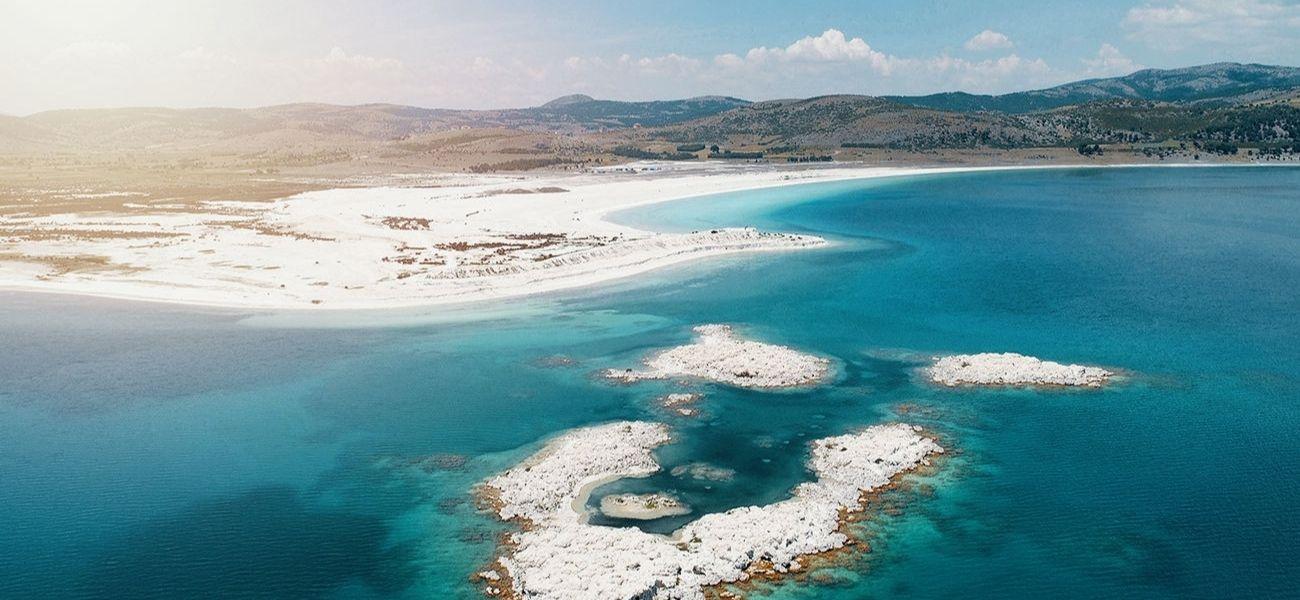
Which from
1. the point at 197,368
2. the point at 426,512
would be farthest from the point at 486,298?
the point at 426,512

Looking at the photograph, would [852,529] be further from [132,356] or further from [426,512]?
[132,356]

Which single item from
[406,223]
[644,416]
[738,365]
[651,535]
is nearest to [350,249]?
[406,223]

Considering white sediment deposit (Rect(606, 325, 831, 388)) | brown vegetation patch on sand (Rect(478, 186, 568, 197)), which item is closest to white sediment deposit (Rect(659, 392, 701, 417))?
white sediment deposit (Rect(606, 325, 831, 388))

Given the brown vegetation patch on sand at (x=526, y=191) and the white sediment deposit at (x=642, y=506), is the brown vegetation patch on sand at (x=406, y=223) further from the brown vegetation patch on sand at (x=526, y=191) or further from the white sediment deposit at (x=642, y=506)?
the white sediment deposit at (x=642, y=506)

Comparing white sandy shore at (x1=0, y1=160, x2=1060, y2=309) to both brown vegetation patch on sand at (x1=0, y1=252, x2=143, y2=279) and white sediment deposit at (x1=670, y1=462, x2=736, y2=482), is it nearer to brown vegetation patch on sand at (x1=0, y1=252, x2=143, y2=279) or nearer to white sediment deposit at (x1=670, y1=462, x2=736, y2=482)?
brown vegetation patch on sand at (x1=0, y1=252, x2=143, y2=279)

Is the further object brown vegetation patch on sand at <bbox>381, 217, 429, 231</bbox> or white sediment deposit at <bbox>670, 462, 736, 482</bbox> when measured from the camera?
brown vegetation patch on sand at <bbox>381, 217, 429, 231</bbox>

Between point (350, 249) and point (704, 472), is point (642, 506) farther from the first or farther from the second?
point (350, 249)
